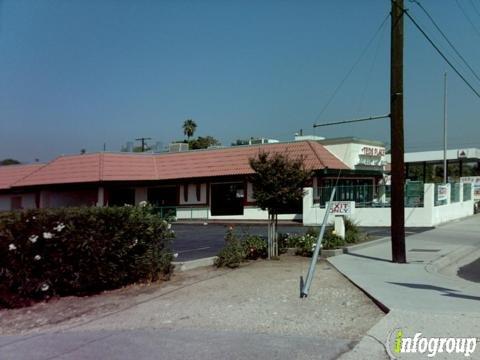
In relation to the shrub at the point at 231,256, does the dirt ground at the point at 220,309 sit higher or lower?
lower

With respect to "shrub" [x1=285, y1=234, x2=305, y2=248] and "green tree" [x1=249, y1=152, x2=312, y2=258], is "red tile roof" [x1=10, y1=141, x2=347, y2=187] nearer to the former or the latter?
"shrub" [x1=285, y1=234, x2=305, y2=248]

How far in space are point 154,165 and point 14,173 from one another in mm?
14093

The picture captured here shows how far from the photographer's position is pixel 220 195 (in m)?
39.6

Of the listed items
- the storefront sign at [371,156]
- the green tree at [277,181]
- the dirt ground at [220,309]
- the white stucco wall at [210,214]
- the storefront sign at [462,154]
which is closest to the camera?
the dirt ground at [220,309]

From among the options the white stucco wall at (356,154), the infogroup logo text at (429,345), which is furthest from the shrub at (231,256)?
the white stucco wall at (356,154)

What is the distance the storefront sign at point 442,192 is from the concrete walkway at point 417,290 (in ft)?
39.2

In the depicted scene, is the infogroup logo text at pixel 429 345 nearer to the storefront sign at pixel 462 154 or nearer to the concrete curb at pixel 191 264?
the concrete curb at pixel 191 264

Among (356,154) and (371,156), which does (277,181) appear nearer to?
(356,154)

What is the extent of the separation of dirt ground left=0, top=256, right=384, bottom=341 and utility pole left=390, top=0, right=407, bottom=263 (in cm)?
278

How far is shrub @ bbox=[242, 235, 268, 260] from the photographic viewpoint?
14.4 metres

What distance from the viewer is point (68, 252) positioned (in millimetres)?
9844

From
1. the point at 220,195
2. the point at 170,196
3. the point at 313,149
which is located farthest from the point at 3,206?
the point at 313,149

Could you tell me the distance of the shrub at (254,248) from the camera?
1441cm

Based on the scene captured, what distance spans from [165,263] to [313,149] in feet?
82.6
